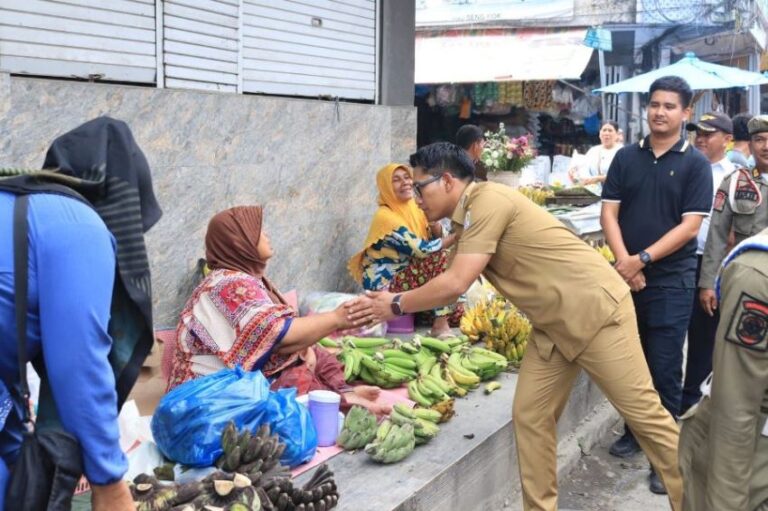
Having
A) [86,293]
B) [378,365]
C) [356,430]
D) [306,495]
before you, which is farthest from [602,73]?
[86,293]

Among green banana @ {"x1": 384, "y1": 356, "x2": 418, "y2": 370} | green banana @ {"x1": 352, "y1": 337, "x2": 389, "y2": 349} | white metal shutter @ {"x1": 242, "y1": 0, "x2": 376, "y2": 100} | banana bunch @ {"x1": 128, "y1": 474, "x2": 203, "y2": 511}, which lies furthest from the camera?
white metal shutter @ {"x1": 242, "y1": 0, "x2": 376, "y2": 100}

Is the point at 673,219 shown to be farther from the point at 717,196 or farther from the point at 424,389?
the point at 424,389

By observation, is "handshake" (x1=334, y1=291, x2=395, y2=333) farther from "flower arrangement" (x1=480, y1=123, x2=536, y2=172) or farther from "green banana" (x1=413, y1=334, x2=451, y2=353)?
"flower arrangement" (x1=480, y1=123, x2=536, y2=172)

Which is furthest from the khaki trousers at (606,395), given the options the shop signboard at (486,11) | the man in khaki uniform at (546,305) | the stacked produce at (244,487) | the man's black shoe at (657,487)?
the shop signboard at (486,11)

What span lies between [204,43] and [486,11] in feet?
44.1

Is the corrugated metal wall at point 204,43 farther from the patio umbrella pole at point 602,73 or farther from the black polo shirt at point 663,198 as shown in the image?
the patio umbrella pole at point 602,73

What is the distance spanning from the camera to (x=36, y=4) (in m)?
4.45

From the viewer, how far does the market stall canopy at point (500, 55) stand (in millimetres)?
15852

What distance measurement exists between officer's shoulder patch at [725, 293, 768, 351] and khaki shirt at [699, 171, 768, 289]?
3.12 metres

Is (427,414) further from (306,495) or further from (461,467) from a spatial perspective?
(306,495)

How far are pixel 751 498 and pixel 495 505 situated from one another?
2574 millimetres

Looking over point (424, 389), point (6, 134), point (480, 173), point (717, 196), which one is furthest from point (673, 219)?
point (480, 173)

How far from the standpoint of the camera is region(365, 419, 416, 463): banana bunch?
13.0ft

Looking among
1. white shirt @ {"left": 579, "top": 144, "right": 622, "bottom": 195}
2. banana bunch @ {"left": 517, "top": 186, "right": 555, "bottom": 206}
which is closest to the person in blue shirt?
banana bunch @ {"left": 517, "top": 186, "right": 555, "bottom": 206}
